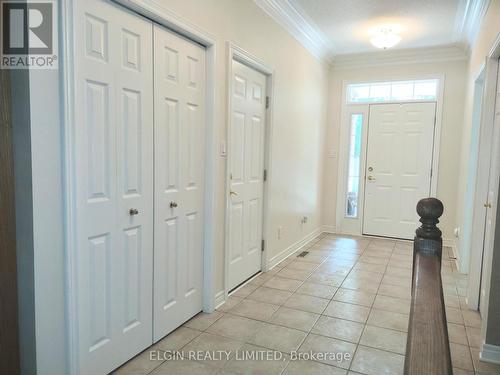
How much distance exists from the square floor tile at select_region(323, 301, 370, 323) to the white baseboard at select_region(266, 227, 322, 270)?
3.26 ft

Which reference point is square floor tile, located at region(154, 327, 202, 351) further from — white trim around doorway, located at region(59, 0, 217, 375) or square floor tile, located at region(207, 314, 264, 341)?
white trim around doorway, located at region(59, 0, 217, 375)

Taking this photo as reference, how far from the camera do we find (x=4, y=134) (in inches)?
53.5

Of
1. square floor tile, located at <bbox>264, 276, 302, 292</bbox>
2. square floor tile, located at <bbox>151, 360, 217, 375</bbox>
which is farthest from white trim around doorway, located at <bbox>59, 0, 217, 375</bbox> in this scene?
square floor tile, located at <bbox>264, 276, 302, 292</bbox>

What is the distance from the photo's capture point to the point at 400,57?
5012mm

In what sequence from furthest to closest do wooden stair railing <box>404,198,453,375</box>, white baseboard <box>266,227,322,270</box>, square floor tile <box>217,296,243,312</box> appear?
white baseboard <box>266,227,322,270</box> < square floor tile <box>217,296,243,312</box> < wooden stair railing <box>404,198,453,375</box>

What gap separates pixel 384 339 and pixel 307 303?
0.71 m

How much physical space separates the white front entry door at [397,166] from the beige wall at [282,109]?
777 mm

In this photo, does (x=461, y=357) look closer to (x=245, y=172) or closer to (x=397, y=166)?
(x=245, y=172)

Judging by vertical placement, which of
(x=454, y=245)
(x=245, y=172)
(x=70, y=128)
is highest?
(x=70, y=128)

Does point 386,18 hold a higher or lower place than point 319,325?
higher

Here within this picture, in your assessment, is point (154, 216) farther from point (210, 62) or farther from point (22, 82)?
point (210, 62)

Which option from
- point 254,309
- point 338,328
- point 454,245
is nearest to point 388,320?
point 338,328

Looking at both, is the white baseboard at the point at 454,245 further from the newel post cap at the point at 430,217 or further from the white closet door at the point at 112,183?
the white closet door at the point at 112,183

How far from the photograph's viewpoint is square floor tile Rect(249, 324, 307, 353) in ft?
7.51
